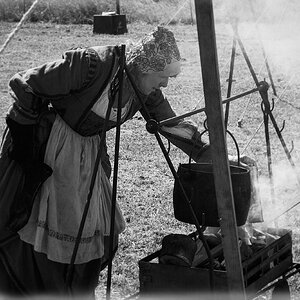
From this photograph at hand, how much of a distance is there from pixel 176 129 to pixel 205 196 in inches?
17.4

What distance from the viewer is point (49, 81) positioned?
327cm

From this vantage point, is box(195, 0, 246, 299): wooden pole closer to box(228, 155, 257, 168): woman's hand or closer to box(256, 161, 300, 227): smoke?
box(228, 155, 257, 168): woman's hand

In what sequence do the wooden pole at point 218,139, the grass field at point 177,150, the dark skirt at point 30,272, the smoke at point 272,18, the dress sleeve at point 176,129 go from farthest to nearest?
the grass field at point 177,150
the smoke at point 272,18
the dress sleeve at point 176,129
the dark skirt at point 30,272
the wooden pole at point 218,139

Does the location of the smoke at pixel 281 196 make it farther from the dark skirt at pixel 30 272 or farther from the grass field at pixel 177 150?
the dark skirt at pixel 30 272

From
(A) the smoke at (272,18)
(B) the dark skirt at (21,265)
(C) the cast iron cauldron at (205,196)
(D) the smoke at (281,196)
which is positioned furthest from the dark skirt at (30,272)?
(A) the smoke at (272,18)

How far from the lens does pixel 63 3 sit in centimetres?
2392

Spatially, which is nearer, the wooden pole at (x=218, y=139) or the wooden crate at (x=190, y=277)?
the wooden pole at (x=218, y=139)

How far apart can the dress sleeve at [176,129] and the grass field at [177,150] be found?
103 cm

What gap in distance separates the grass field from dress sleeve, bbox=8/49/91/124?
1.49 metres

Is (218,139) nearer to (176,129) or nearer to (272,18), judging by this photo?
(176,129)

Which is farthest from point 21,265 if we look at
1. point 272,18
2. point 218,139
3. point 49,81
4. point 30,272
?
point 272,18

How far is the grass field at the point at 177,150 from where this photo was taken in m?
5.21

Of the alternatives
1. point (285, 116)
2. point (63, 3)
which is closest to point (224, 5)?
point (285, 116)

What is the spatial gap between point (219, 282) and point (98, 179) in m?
0.73
